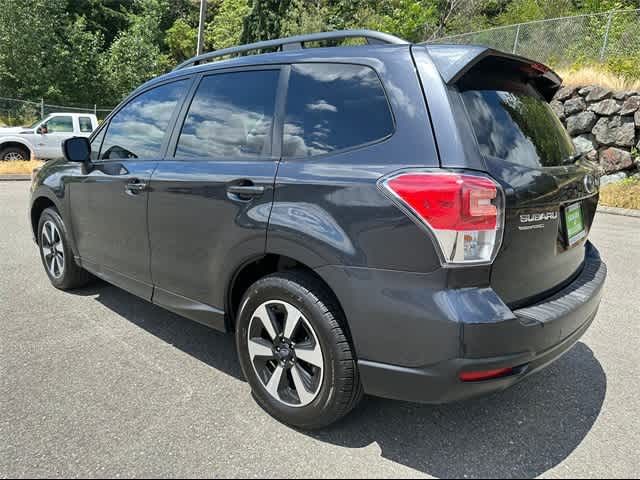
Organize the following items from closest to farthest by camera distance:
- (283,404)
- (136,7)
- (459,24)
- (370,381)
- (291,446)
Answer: (370,381) < (291,446) < (283,404) < (459,24) < (136,7)

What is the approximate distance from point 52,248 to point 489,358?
157 inches

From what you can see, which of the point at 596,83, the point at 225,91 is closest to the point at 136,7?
the point at 596,83

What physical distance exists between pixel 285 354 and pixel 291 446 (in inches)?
16.8

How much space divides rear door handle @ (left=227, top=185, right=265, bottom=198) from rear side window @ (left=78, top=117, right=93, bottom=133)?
49.8ft

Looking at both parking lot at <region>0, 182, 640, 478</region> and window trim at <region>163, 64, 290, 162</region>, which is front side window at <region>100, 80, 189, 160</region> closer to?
window trim at <region>163, 64, 290, 162</region>

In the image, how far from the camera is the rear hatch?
6.56 ft

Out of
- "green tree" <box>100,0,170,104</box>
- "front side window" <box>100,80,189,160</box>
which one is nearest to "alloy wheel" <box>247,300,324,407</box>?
"front side window" <box>100,80,189,160</box>

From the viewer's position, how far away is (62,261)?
4.24 m

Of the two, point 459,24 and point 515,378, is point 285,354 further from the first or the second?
point 459,24

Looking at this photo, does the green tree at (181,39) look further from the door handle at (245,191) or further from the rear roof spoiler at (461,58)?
the rear roof spoiler at (461,58)

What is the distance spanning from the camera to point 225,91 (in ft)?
9.27

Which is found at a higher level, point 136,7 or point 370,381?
point 136,7

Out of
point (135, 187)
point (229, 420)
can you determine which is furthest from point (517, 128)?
point (135, 187)

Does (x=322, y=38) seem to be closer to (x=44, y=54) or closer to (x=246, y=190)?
(x=246, y=190)
